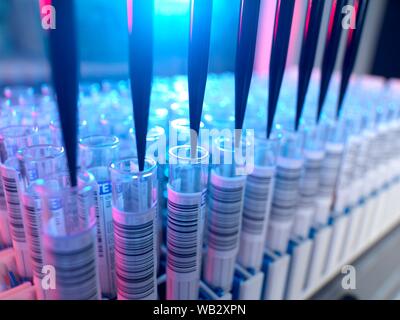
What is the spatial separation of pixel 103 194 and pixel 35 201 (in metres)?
0.07

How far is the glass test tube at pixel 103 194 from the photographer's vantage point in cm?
33

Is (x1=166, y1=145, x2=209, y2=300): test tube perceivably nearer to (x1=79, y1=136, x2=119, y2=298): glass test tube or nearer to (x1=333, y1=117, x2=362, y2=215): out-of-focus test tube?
(x1=79, y1=136, x2=119, y2=298): glass test tube

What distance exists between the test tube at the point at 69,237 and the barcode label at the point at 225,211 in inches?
5.9

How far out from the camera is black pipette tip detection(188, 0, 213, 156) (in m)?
0.27

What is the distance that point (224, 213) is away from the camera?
0.37 meters

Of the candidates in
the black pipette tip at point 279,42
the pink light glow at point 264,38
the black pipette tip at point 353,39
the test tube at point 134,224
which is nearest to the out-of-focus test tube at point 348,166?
the black pipette tip at point 353,39

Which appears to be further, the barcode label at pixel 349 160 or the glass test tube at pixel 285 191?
the barcode label at pixel 349 160

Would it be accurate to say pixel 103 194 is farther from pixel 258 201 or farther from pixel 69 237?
pixel 258 201

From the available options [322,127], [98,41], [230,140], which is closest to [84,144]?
[230,140]

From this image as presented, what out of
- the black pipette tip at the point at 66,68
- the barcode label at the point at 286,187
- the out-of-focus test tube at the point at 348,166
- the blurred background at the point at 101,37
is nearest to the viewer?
the black pipette tip at the point at 66,68

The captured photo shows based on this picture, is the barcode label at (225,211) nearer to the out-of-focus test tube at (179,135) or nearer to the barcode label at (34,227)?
the out-of-focus test tube at (179,135)

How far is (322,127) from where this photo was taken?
0.49 metres

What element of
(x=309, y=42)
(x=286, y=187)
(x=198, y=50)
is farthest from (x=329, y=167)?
(x=198, y=50)

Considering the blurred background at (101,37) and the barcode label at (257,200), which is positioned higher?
the blurred background at (101,37)
